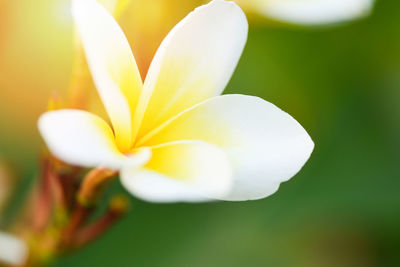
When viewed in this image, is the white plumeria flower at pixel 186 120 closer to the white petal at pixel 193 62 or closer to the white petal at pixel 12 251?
the white petal at pixel 193 62

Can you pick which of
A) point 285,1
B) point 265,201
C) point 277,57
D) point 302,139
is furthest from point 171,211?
point 302,139

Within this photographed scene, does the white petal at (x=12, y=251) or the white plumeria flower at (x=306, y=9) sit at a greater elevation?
the white plumeria flower at (x=306, y=9)

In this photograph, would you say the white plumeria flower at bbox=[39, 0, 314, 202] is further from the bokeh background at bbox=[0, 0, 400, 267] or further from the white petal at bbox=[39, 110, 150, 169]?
the bokeh background at bbox=[0, 0, 400, 267]

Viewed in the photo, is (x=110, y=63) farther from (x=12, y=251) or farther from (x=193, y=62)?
(x=12, y=251)

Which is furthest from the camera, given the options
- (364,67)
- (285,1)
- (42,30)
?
(364,67)

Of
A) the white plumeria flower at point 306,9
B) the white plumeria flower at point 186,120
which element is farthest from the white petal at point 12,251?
the white plumeria flower at point 306,9

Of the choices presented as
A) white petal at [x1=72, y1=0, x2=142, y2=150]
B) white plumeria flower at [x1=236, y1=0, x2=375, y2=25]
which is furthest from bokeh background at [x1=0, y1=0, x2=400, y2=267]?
white petal at [x1=72, y1=0, x2=142, y2=150]

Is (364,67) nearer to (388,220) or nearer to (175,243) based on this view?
(388,220)
